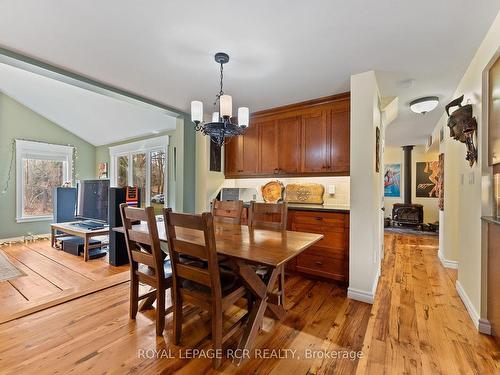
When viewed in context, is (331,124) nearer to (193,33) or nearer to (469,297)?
(193,33)

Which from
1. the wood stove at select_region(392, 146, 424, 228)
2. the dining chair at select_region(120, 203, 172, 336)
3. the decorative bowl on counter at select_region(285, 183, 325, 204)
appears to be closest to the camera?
the dining chair at select_region(120, 203, 172, 336)

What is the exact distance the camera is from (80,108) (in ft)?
16.1

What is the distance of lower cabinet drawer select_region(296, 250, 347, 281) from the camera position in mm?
2830

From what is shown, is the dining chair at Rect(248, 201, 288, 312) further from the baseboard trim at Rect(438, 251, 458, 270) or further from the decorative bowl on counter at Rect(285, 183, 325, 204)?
the baseboard trim at Rect(438, 251, 458, 270)

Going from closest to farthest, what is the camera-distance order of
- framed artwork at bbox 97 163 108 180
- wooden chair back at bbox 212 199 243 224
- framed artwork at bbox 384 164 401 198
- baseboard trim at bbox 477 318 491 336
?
baseboard trim at bbox 477 318 491 336 → wooden chair back at bbox 212 199 243 224 → framed artwork at bbox 97 163 108 180 → framed artwork at bbox 384 164 401 198

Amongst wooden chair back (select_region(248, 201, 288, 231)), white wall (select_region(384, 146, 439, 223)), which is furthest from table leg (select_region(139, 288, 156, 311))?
white wall (select_region(384, 146, 439, 223))

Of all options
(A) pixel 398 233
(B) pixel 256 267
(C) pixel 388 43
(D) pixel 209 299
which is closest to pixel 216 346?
(D) pixel 209 299

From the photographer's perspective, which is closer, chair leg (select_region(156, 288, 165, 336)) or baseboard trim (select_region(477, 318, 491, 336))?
chair leg (select_region(156, 288, 165, 336))

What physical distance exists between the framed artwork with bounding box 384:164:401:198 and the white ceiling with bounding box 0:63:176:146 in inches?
253

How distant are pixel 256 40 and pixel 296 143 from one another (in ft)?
5.70

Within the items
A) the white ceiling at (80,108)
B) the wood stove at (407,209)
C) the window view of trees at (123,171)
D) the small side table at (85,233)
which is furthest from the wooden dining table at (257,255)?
the wood stove at (407,209)

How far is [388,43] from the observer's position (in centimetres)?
199

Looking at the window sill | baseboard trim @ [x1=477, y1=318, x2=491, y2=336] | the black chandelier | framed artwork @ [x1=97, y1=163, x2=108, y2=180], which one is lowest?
baseboard trim @ [x1=477, y1=318, x2=491, y2=336]

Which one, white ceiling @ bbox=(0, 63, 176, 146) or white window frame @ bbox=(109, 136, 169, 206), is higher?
white ceiling @ bbox=(0, 63, 176, 146)
